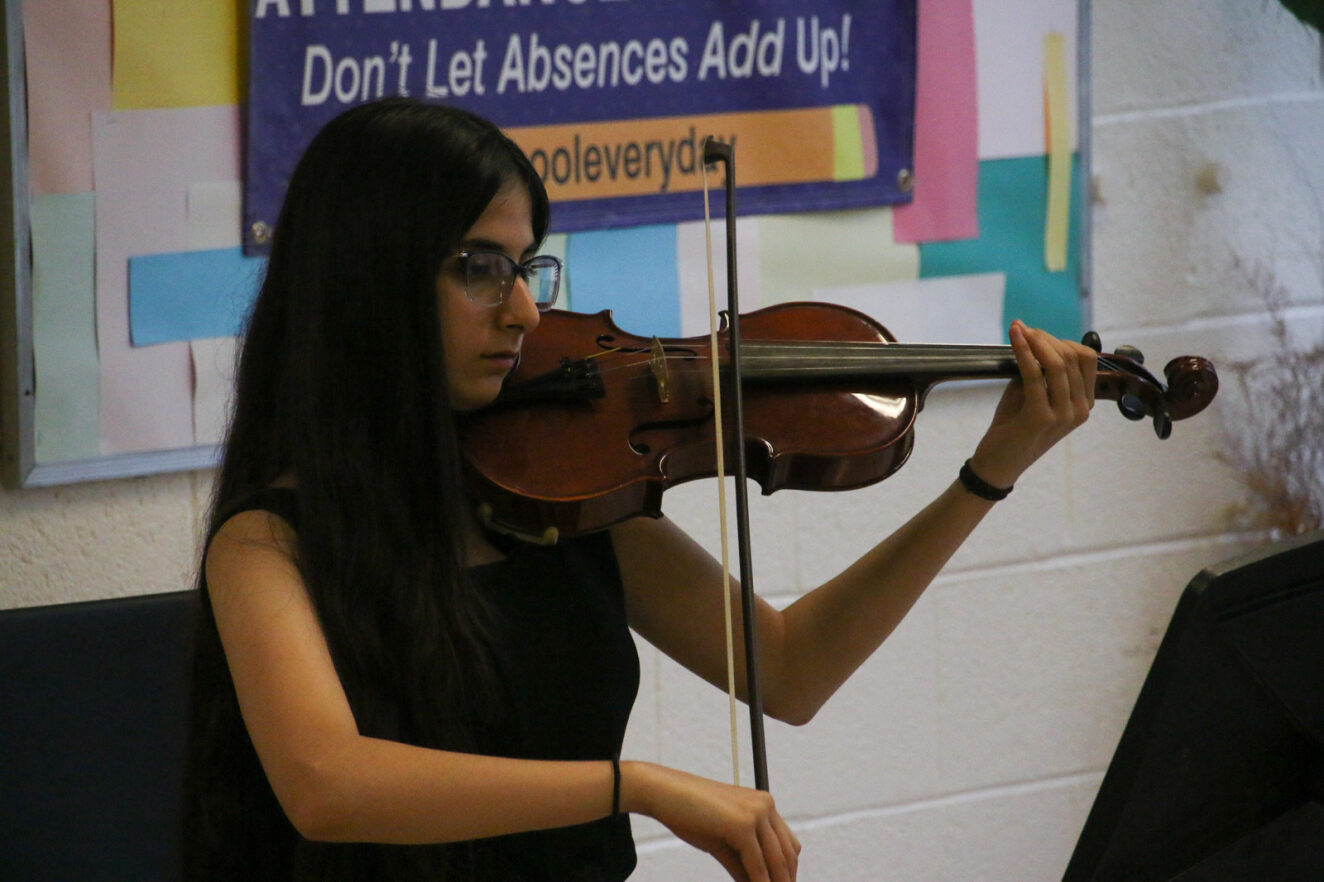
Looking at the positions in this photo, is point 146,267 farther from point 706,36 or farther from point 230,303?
point 706,36

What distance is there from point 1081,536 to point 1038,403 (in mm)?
916

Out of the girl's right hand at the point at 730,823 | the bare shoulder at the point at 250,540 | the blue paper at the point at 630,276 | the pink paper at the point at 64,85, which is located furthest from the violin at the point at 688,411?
the pink paper at the point at 64,85

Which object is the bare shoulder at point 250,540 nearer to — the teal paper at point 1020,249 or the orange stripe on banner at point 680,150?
the orange stripe on banner at point 680,150

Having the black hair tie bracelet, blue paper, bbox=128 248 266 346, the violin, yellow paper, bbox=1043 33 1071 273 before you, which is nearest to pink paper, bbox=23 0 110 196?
blue paper, bbox=128 248 266 346

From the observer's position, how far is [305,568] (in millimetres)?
879

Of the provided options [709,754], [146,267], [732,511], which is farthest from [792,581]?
[146,267]

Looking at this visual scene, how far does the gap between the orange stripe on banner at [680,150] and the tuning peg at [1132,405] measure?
2.10ft

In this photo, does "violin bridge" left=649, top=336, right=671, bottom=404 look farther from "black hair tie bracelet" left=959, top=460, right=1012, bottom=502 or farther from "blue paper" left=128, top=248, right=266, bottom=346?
"blue paper" left=128, top=248, right=266, bottom=346

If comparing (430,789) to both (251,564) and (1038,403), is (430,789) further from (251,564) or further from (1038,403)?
(1038,403)

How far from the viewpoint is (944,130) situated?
5.64 feet

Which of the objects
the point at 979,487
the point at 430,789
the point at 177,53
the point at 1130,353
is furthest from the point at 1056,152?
the point at 430,789

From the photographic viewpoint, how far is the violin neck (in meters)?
1.07

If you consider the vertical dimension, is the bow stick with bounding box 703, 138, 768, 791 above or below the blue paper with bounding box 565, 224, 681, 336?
below

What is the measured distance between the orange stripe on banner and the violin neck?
0.53 metres
